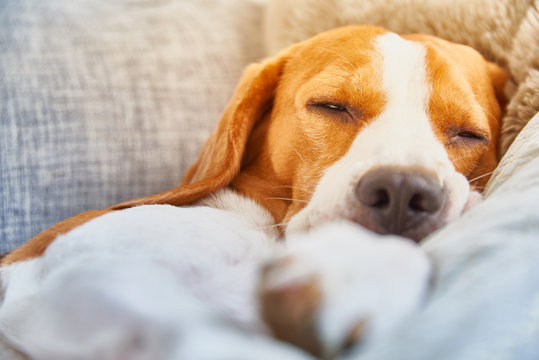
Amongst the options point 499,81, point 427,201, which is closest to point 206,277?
point 427,201

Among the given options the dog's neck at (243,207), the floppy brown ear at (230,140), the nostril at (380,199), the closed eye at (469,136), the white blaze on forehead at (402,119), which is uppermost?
the white blaze on forehead at (402,119)

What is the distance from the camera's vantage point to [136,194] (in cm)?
187

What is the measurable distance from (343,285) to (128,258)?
0.37 meters

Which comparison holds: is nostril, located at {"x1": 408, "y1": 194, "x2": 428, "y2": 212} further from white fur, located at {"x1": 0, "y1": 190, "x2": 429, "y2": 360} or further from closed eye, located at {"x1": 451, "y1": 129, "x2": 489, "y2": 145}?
closed eye, located at {"x1": 451, "y1": 129, "x2": 489, "y2": 145}

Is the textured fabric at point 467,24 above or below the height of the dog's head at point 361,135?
above

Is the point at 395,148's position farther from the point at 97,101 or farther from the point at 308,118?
the point at 97,101

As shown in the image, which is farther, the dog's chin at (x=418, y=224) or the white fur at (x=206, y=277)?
the dog's chin at (x=418, y=224)

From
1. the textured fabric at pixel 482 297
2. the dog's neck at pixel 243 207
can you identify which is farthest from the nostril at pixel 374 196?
the dog's neck at pixel 243 207

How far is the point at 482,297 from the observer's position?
21.9 inches

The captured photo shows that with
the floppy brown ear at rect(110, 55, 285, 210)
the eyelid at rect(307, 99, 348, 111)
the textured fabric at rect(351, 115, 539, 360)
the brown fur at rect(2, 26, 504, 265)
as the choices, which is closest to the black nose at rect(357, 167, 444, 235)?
the textured fabric at rect(351, 115, 539, 360)

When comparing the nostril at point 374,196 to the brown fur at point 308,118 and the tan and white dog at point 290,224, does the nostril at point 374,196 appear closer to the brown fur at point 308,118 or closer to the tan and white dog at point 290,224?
the tan and white dog at point 290,224

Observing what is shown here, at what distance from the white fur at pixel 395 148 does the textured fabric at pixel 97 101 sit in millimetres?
915

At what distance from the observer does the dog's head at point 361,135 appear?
3.15 ft

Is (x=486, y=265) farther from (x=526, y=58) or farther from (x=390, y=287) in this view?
(x=526, y=58)
